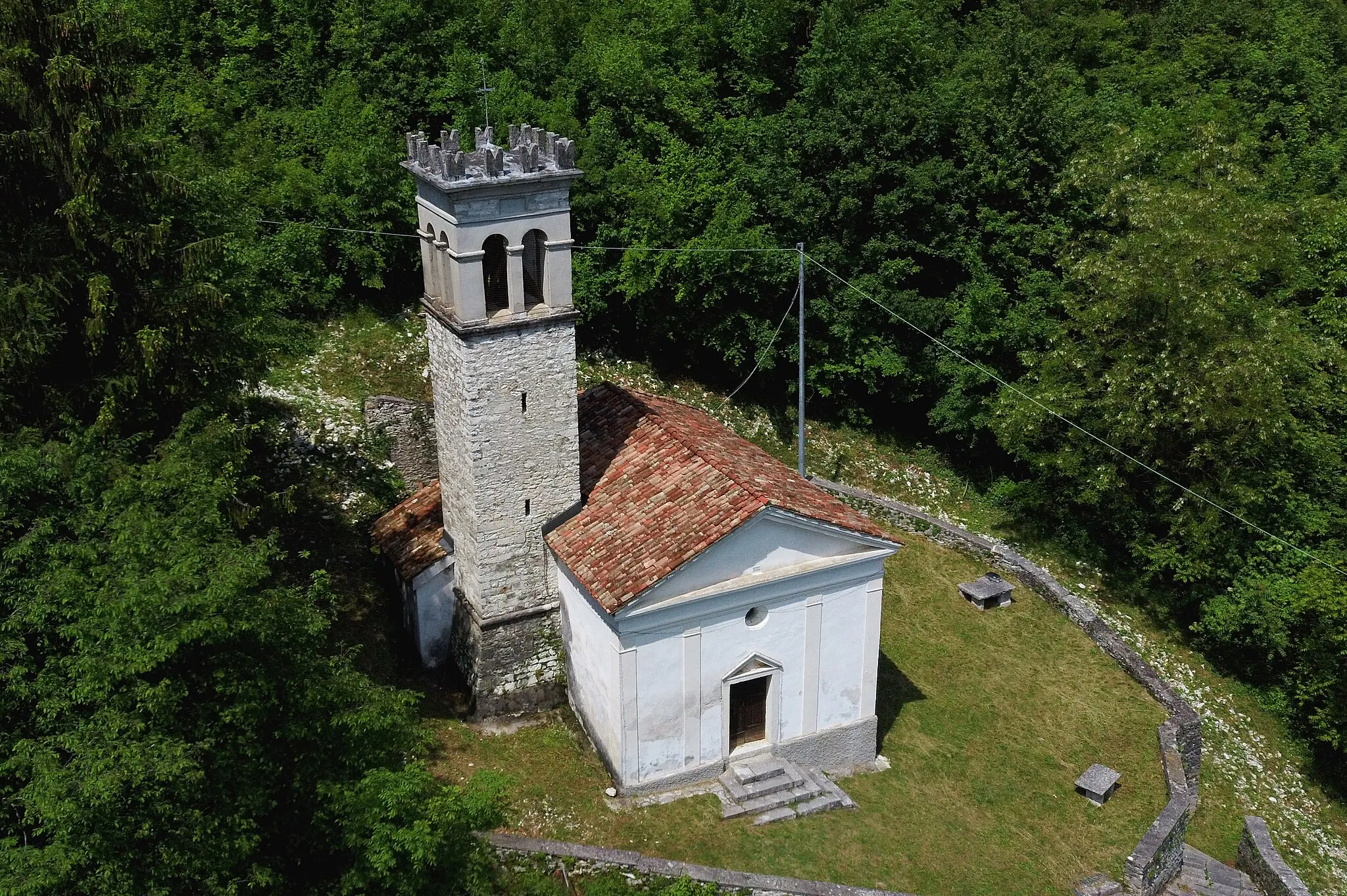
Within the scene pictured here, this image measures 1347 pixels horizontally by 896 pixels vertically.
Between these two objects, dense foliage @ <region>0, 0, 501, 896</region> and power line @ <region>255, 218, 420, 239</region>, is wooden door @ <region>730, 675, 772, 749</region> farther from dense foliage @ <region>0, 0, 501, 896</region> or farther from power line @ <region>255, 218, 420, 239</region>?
power line @ <region>255, 218, 420, 239</region>

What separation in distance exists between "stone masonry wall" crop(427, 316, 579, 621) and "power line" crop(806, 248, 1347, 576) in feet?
36.0

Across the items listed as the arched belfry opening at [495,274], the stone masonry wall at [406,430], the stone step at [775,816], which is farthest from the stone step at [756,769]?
the stone masonry wall at [406,430]

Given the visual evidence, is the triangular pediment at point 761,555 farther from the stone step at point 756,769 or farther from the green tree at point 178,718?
the green tree at point 178,718

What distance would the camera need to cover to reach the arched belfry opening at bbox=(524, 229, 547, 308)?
707 inches

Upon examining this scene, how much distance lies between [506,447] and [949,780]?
9.47m

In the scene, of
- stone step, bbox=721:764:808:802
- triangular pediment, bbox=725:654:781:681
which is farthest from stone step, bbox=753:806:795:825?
triangular pediment, bbox=725:654:781:681

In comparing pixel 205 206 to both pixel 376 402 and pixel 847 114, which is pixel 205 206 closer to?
pixel 376 402

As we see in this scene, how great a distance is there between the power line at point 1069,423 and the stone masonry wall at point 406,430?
9.99m

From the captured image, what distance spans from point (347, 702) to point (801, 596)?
7.16m

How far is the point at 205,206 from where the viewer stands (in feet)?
57.2

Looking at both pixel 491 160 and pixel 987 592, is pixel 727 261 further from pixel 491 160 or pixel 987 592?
pixel 491 160

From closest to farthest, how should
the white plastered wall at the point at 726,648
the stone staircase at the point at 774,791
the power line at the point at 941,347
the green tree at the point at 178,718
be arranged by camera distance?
the green tree at the point at 178,718 < the white plastered wall at the point at 726,648 < the stone staircase at the point at 774,791 < the power line at the point at 941,347

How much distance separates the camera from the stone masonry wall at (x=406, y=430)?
23328 mm

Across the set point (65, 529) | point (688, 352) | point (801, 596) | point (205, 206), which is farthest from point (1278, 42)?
point (65, 529)
